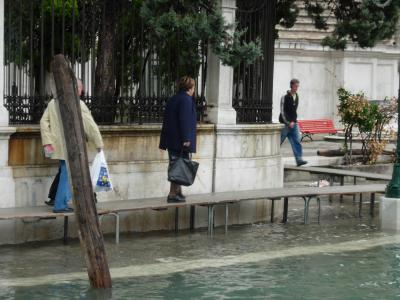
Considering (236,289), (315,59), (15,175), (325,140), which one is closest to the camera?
(236,289)

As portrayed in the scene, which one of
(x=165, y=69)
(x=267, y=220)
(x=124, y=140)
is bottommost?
(x=267, y=220)

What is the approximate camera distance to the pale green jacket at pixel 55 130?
41.8 feet

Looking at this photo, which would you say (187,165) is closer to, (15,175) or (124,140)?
(124,140)

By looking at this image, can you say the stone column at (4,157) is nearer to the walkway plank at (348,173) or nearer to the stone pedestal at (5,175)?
the stone pedestal at (5,175)

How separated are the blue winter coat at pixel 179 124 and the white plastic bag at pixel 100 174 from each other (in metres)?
1.09

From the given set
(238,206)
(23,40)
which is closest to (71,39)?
(23,40)

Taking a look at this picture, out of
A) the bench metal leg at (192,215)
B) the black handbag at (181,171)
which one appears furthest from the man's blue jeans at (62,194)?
the bench metal leg at (192,215)

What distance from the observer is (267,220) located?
15867 mm

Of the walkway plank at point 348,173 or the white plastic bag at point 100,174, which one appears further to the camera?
the walkway plank at point 348,173

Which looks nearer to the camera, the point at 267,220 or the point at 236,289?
the point at 236,289

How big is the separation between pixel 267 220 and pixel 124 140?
285cm

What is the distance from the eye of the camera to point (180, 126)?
13602 mm

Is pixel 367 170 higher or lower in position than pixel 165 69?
lower

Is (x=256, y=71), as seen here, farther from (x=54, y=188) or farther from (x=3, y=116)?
(x=3, y=116)
